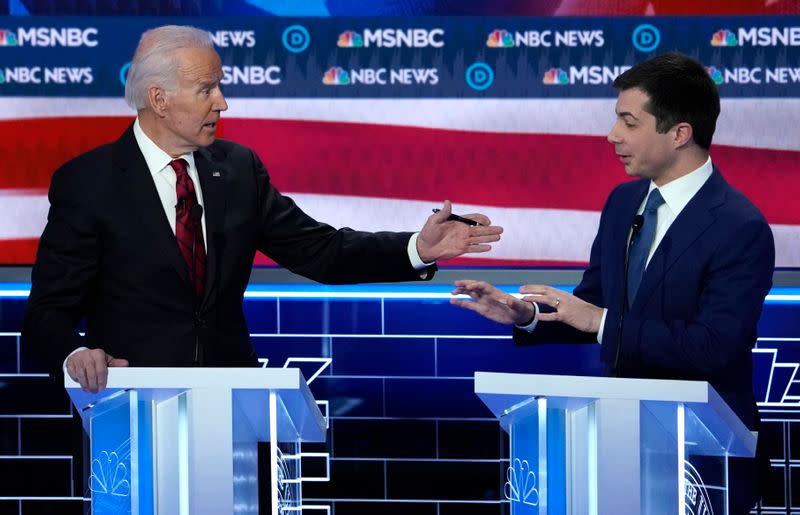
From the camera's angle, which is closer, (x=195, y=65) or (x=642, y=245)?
(x=642, y=245)

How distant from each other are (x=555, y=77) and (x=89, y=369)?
2.51 metres

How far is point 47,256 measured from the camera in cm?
299

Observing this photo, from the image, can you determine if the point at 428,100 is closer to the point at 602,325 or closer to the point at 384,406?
the point at 384,406

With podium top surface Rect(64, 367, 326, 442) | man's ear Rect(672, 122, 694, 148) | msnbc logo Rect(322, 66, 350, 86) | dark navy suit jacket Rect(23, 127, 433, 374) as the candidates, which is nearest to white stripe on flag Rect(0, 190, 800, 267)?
msnbc logo Rect(322, 66, 350, 86)

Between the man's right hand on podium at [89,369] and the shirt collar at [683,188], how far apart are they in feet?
4.24

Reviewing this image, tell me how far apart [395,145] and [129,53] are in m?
0.99

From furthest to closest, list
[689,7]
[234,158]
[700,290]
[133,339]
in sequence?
1. [689,7]
2. [234,158]
3. [133,339]
4. [700,290]

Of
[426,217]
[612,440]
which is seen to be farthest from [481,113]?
[612,440]

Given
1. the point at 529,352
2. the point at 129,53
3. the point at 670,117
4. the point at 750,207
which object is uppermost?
the point at 129,53

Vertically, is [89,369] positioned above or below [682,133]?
below

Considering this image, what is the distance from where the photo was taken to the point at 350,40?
450cm

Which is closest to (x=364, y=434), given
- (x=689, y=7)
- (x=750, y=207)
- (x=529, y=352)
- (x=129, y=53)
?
(x=529, y=352)

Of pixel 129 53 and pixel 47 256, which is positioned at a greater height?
pixel 129 53

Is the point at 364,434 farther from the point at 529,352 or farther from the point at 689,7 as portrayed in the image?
the point at 689,7
